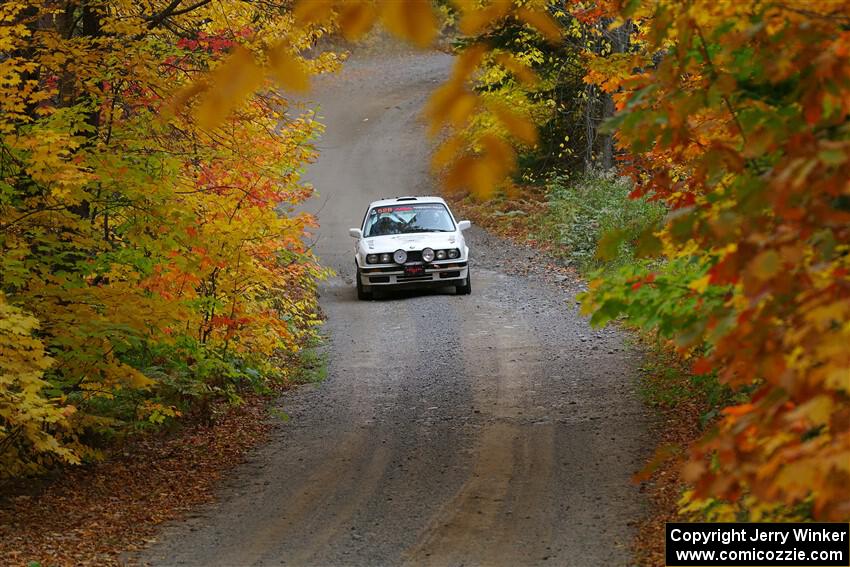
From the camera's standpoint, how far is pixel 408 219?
1912 cm

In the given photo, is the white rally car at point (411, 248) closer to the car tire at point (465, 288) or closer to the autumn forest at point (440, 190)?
the car tire at point (465, 288)

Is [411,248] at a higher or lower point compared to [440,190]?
lower

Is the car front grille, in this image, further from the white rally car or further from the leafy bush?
the leafy bush

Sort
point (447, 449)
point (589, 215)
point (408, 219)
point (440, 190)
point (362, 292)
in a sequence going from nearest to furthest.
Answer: point (440, 190), point (447, 449), point (408, 219), point (362, 292), point (589, 215)

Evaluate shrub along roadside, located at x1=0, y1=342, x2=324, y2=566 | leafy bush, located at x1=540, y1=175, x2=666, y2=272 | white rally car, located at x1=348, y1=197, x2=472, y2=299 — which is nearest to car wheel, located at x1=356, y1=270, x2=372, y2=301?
white rally car, located at x1=348, y1=197, x2=472, y2=299

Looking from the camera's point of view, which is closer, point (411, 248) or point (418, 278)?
point (411, 248)

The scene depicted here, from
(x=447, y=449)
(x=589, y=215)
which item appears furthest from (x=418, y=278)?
(x=447, y=449)

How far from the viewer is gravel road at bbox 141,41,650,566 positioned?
7555mm

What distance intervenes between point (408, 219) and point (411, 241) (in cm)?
96

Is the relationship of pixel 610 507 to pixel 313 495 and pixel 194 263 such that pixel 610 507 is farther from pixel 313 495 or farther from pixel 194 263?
pixel 194 263

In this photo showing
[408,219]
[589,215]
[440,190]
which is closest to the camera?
[440,190]

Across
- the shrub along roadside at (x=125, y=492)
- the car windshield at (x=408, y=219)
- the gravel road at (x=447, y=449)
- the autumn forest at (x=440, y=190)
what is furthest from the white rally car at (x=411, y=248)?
the shrub along roadside at (x=125, y=492)

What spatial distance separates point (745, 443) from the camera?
355 cm

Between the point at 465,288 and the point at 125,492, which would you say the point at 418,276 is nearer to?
the point at 465,288
